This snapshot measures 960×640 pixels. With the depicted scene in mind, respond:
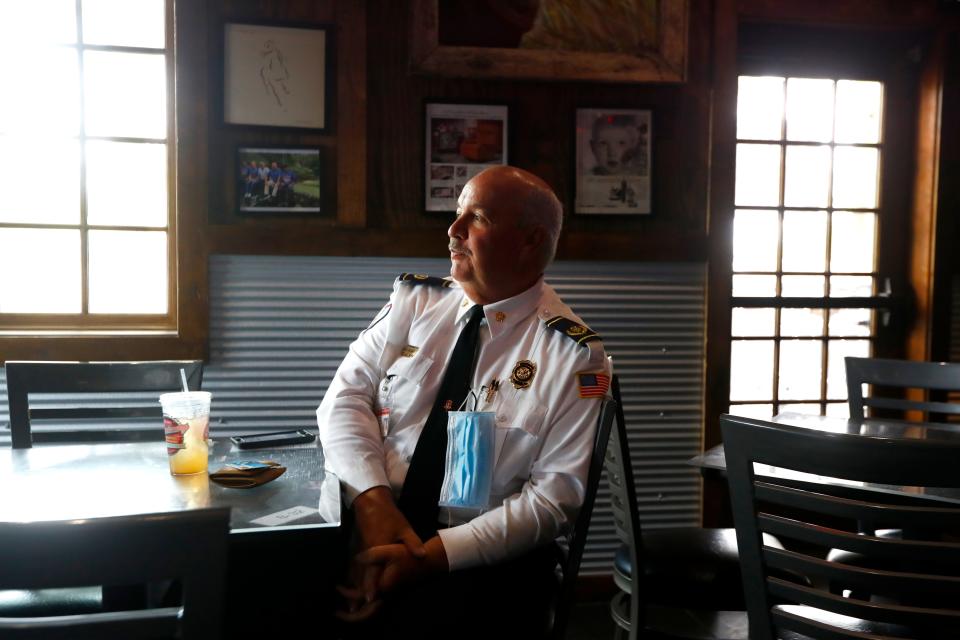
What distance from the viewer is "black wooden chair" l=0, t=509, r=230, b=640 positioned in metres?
0.77

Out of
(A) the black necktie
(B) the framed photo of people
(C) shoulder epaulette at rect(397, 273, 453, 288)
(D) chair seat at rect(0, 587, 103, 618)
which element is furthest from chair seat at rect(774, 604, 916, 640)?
(B) the framed photo of people

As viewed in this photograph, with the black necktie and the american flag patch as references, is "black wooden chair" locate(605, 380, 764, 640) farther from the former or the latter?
the black necktie

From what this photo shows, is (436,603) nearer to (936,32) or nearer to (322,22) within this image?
(322,22)

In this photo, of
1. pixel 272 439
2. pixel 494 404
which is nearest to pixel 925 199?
pixel 494 404

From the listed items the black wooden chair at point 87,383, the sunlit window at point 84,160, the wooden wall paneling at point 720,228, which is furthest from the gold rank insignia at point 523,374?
the sunlit window at point 84,160

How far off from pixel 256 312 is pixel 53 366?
0.89m

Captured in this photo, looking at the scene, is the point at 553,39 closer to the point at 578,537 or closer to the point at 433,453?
→ the point at 433,453

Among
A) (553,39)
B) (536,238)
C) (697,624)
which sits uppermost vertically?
(553,39)

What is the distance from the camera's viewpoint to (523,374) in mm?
1782

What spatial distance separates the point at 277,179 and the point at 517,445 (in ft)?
5.25

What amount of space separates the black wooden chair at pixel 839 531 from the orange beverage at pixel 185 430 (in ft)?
3.40

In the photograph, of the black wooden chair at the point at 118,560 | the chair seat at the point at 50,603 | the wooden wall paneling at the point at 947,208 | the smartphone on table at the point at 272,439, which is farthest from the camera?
the wooden wall paneling at the point at 947,208

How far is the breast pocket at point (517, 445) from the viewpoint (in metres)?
1.70

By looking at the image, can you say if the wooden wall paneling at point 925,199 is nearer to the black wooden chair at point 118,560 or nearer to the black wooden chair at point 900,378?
the black wooden chair at point 900,378
